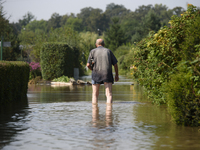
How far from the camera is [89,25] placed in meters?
157

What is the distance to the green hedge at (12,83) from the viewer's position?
1202 cm

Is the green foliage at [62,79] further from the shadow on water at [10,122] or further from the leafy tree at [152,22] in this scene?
the leafy tree at [152,22]

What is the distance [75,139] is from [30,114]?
12.0 ft

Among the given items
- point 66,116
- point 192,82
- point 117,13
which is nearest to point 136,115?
point 66,116

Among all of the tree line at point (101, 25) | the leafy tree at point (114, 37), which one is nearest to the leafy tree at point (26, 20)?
the tree line at point (101, 25)

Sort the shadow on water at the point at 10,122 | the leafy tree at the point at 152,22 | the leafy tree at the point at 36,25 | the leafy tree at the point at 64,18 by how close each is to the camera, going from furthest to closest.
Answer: the leafy tree at the point at 36,25 < the leafy tree at the point at 64,18 < the leafy tree at the point at 152,22 < the shadow on water at the point at 10,122

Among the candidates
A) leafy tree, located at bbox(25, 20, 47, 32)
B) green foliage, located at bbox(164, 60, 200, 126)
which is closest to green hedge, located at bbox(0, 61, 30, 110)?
green foliage, located at bbox(164, 60, 200, 126)

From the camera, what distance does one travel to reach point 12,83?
520 inches

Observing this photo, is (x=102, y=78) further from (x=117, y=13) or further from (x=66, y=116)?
(x=117, y=13)

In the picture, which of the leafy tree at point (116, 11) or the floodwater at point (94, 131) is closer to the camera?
the floodwater at point (94, 131)

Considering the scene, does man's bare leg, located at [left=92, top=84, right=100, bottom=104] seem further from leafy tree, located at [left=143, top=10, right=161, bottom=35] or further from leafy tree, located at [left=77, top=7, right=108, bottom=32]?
leafy tree, located at [left=77, top=7, right=108, bottom=32]

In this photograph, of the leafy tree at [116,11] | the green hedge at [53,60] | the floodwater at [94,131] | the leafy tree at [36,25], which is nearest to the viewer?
the floodwater at [94,131]

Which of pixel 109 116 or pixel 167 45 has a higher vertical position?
pixel 167 45

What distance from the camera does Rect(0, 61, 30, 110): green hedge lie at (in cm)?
1202
